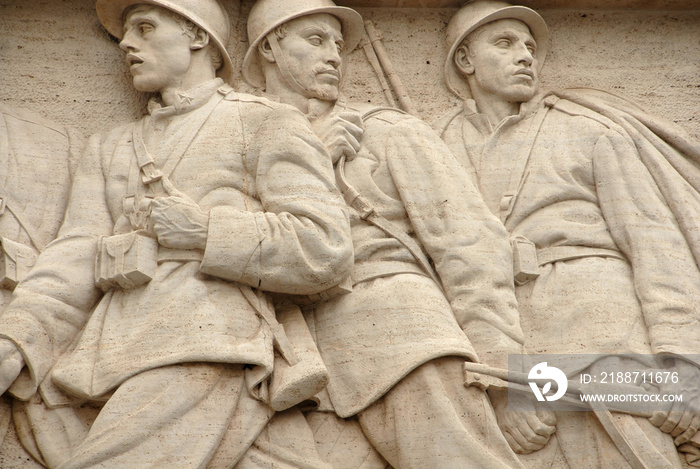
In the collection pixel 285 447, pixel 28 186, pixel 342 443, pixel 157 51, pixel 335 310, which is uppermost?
pixel 157 51

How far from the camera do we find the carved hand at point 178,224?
6.05 metres

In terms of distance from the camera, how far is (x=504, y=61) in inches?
278

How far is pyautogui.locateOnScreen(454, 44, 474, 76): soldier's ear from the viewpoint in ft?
23.5

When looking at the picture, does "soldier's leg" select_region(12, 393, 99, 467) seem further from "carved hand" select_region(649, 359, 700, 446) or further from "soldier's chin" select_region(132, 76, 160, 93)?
"carved hand" select_region(649, 359, 700, 446)

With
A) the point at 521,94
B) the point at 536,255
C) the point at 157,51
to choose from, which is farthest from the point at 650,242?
the point at 157,51

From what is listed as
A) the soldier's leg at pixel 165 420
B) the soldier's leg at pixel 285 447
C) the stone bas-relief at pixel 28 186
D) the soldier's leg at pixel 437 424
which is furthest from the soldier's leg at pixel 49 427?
the soldier's leg at pixel 437 424

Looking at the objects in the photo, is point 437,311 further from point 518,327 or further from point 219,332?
point 219,332

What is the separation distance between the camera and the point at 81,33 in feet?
23.7

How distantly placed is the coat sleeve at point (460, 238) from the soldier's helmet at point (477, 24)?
62cm

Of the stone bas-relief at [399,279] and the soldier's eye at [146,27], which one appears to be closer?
the stone bas-relief at [399,279]

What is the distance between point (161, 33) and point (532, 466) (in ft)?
9.99

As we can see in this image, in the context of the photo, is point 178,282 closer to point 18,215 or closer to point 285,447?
point 285,447

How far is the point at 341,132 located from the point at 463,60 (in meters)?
1.03

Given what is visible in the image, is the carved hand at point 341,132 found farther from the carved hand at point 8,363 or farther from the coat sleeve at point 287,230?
the carved hand at point 8,363
